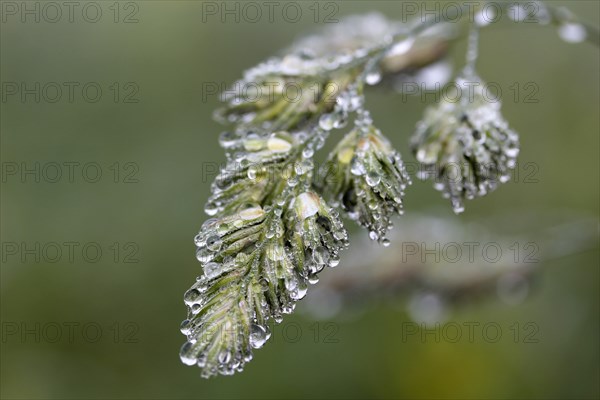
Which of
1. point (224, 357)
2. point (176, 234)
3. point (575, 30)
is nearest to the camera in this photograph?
point (224, 357)

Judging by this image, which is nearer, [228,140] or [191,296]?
[191,296]

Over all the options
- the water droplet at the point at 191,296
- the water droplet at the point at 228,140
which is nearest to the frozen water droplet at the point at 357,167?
the water droplet at the point at 228,140

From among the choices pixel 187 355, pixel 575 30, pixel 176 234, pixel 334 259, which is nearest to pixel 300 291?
pixel 334 259

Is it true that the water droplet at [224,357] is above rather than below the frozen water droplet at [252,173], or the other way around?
below

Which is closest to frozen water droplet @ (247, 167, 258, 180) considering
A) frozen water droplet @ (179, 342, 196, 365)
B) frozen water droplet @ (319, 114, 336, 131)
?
frozen water droplet @ (319, 114, 336, 131)

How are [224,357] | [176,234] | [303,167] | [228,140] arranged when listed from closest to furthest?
[224,357] < [303,167] < [228,140] < [176,234]

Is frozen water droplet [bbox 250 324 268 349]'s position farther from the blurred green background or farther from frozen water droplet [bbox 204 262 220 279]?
the blurred green background

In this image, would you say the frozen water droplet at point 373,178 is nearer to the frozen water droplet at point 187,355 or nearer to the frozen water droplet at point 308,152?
the frozen water droplet at point 308,152

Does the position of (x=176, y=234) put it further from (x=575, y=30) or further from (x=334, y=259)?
(x=334, y=259)

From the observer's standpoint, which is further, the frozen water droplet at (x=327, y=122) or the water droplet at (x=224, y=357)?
the frozen water droplet at (x=327, y=122)
